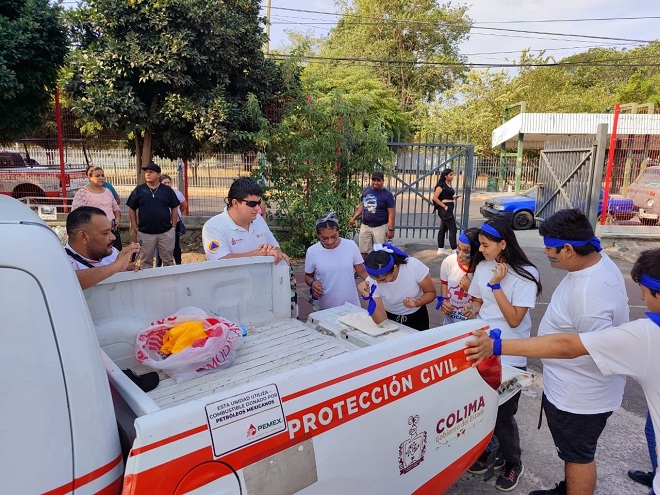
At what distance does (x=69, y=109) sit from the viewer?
8672 millimetres

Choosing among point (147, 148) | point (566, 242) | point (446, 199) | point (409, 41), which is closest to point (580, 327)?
point (566, 242)

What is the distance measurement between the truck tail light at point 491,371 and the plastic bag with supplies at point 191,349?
1271mm

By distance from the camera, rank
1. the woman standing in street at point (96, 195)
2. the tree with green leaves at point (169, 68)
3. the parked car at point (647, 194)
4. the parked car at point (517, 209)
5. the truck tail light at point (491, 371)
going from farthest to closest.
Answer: the parked car at point (517, 209), the parked car at point (647, 194), the tree with green leaves at point (169, 68), the woman standing in street at point (96, 195), the truck tail light at point (491, 371)

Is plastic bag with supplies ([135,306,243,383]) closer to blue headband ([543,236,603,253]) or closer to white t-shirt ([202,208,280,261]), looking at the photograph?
white t-shirt ([202,208,280,261])

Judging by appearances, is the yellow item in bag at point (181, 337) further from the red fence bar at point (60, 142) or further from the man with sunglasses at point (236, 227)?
the red fence bar at point (60, 142)

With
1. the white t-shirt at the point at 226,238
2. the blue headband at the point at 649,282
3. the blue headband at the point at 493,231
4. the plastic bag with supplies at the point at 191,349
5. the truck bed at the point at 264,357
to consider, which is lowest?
the truck bed at the point at 264,357

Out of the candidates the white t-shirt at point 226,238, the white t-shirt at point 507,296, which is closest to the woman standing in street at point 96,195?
the white t-shirt at point 226,238

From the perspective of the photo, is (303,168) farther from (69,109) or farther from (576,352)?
(576,352)

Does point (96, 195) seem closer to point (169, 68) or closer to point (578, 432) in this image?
point (169, 68)

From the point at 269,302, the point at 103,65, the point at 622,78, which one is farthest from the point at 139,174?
the point at 622,78

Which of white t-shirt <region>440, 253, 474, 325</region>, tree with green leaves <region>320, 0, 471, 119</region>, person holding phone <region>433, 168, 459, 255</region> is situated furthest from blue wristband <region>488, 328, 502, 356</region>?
tree with green leaves <region>320, 0, 471, 119</region>

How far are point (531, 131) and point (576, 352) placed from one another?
22.4m

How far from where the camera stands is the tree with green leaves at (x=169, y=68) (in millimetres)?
7695

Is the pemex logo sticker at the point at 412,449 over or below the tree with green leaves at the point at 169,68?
below
